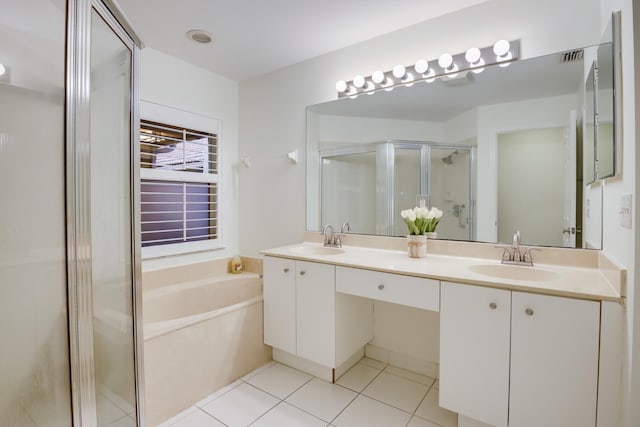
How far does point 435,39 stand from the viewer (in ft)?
6.47

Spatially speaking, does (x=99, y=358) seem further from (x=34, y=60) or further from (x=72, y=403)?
(x=34, y=60)

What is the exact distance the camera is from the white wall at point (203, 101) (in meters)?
2.34

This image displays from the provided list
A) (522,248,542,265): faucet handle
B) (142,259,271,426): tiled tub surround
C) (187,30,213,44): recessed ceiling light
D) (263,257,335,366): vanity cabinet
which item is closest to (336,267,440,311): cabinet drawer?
(263,257,335,366): vanity cabinet

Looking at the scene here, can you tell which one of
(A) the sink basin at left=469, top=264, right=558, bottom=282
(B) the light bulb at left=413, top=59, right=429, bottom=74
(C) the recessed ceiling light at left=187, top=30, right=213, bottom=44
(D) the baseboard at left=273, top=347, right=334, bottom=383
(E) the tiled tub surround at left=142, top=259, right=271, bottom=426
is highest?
(C) the recessed ceiling light at left=187, top=30, right=213, bottom=44

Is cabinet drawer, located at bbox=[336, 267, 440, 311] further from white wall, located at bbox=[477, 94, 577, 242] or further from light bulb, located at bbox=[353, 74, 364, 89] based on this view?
light bulb, located at bbox=[353, 74, 364, 89]

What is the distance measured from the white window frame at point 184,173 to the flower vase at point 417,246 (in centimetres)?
180

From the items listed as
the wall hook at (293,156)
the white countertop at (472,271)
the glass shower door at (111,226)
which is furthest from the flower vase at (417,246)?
the glass shower door at (111,226)

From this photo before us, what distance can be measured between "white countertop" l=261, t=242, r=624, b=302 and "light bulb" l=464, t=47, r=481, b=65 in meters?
1.20

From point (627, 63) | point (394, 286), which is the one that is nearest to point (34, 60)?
point (394, 286)

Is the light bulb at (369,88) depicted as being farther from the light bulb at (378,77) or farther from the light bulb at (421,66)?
the light bulb at (421,66)

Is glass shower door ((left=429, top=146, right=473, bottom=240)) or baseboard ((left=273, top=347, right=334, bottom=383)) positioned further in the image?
baseboard ((left=273, top=347, right=334, bottom=383))

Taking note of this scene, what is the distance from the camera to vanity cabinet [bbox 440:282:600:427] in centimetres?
116

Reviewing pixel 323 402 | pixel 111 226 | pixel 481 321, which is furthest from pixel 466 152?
pixel 111 226

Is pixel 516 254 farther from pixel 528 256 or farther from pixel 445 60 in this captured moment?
pixel 445 60
